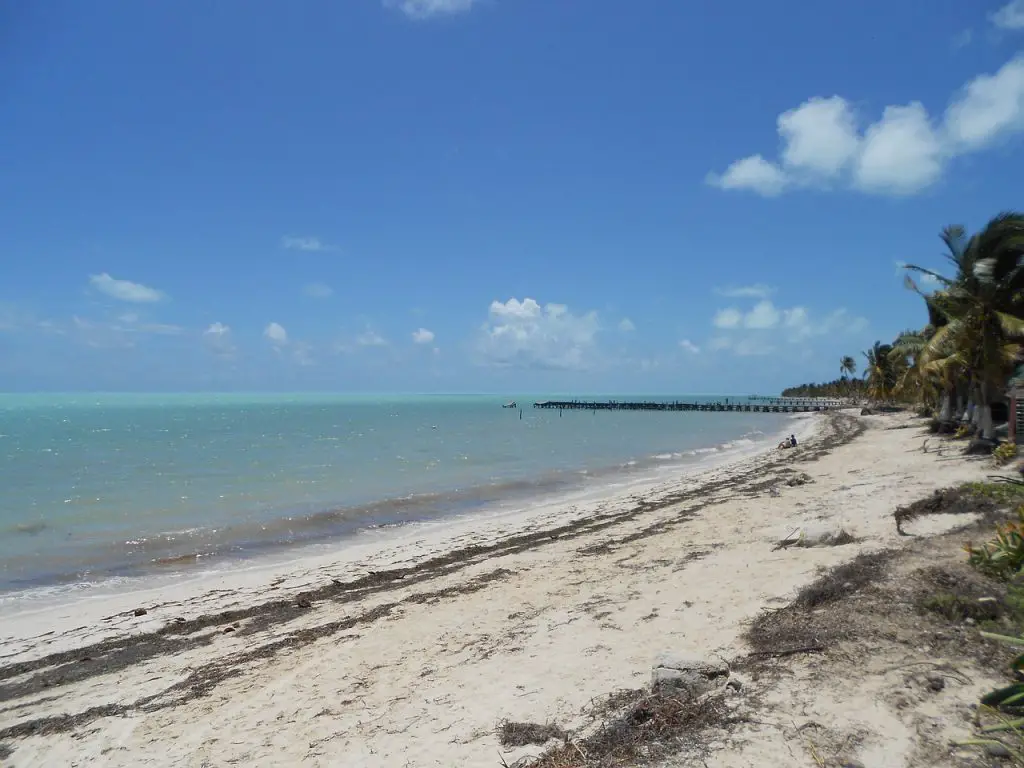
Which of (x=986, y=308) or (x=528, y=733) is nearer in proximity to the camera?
(x=528, y=733)

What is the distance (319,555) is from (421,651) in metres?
8.38

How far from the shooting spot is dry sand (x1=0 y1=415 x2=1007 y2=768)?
17.0ft

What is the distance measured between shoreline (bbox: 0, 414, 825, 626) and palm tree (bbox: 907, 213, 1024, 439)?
1084cm

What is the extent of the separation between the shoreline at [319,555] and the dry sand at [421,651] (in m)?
0.23

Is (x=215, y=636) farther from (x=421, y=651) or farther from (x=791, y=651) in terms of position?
(x=791, y=651)

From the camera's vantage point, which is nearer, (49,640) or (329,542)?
(49,640)

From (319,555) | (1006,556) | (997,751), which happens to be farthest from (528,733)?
(319,555)

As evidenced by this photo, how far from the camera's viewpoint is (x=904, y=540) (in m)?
9.23

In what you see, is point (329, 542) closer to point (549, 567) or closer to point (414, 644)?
point (549, 567)

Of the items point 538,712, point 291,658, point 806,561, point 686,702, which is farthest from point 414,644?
point 806,561

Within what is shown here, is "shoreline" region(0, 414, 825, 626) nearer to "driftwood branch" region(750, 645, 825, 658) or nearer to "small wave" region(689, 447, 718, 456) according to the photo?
"driftwood branch" region(750, 645, 825, 658)

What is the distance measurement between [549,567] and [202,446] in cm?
4294

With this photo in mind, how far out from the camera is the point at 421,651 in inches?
302

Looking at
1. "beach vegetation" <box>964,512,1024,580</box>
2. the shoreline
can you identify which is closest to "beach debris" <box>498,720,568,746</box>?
"beach vegetation" <box>964,512,1024,580</box>
